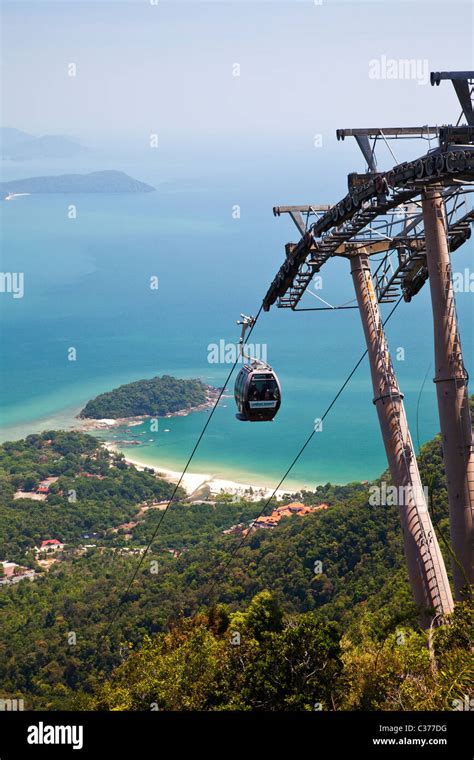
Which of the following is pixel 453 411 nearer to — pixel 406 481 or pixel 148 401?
pixel 406 481

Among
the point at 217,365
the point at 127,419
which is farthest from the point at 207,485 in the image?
the point at 217,365

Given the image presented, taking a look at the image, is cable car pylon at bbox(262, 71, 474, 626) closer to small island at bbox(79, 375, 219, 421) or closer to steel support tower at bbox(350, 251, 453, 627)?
steel support tower at bbox(350, 251, 453, 627)

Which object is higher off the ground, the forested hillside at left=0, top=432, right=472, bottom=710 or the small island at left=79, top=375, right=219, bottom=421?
the small island at left=79, top=375, right=219, bottom=421

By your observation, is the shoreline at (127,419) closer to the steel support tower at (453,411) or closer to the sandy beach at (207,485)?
the sandy beach at (207,485)

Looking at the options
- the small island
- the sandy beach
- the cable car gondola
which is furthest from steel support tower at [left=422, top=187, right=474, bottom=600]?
the small island

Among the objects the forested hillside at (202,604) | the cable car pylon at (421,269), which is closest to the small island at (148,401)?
the forested hillside at (202,604)
